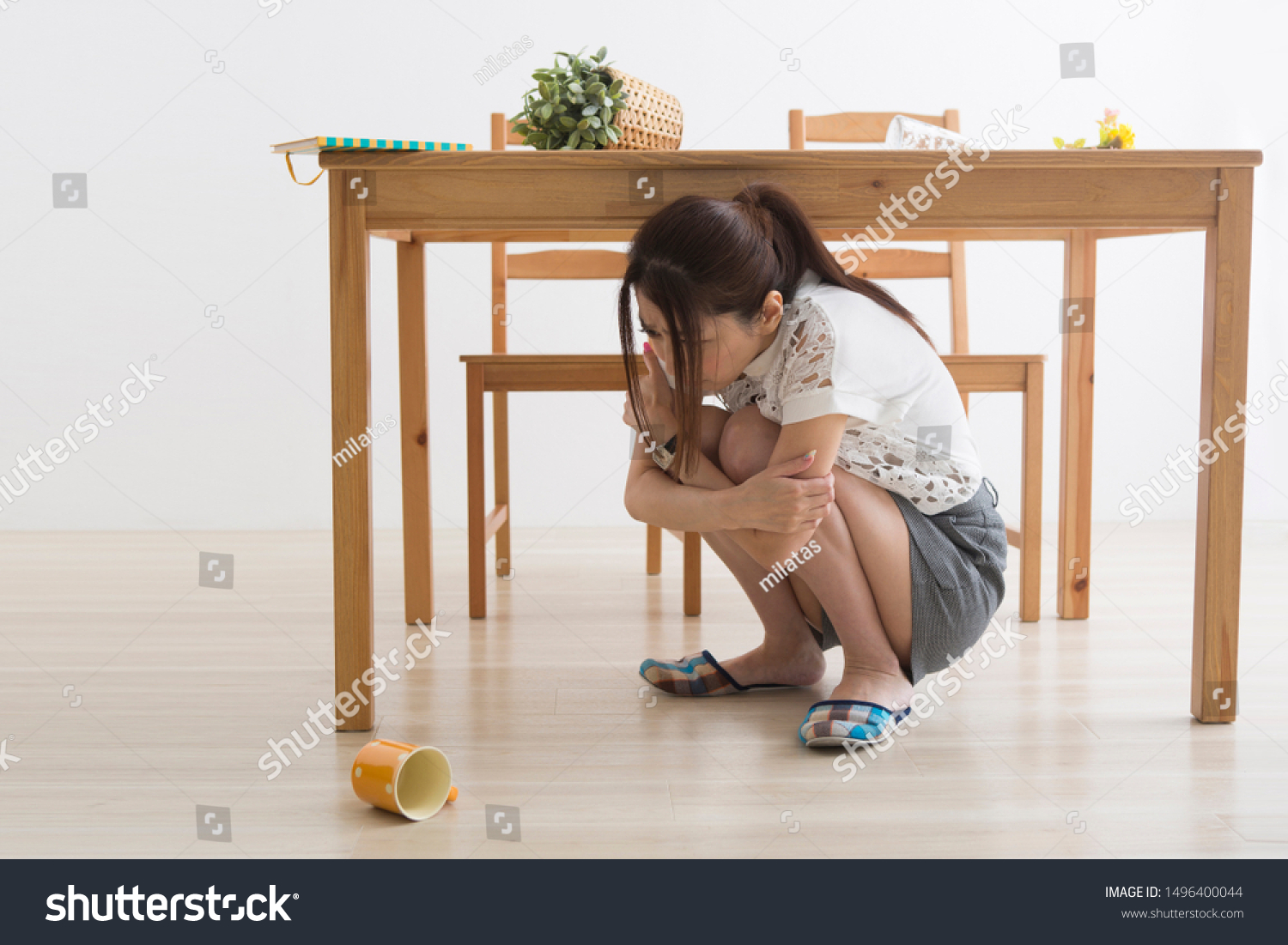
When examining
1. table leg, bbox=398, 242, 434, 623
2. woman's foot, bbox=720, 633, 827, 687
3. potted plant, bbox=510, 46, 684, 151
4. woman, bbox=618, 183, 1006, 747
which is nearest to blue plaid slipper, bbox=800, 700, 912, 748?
woman, bbox=618, 183, 1006, 747

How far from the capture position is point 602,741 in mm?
1097

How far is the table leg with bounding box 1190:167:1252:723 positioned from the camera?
1.10 m

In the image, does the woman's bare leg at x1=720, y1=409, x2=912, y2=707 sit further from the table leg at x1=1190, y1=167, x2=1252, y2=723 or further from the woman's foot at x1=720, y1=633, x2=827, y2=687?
the table leg at x1=1190, y1=167, x2=1252, y2=723

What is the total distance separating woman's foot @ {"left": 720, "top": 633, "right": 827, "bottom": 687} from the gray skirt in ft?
0.46

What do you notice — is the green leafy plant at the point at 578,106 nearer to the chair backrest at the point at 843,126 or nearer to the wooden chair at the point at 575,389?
the wooden chair at the point at 575,389

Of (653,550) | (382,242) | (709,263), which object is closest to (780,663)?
(709,263)

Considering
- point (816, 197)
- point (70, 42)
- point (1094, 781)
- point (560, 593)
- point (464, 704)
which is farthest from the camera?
point (70, 42)

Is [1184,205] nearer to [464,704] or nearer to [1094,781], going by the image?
[1094,781]

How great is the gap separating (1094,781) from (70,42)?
2578 millimetres

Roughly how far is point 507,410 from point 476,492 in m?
0.25

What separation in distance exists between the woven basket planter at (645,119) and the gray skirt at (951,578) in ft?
1.50
